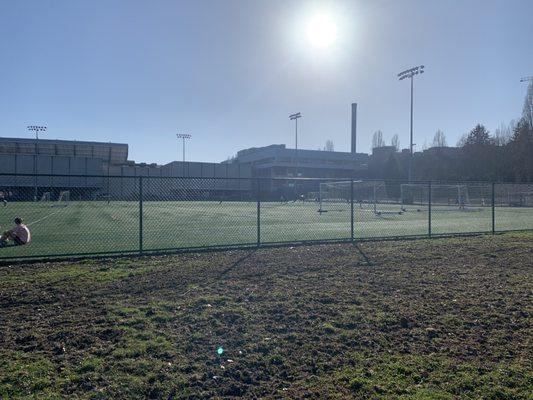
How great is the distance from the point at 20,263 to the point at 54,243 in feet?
12.3

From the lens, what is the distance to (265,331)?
5270 millimetres

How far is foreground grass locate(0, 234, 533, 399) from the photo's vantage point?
154 inches

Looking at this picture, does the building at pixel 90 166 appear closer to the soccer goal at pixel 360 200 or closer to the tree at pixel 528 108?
the soccer goal at pixel 360 200

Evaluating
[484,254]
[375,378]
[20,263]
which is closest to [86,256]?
[20,263]

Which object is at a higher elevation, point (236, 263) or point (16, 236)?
point (16, 236)

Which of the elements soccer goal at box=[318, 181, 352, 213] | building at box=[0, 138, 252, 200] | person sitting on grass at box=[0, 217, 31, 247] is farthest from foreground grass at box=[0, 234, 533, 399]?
building at box=[0, 138, 252, 200]

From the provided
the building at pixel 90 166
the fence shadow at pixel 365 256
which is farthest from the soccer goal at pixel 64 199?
the fence shadow at pixel 365 256

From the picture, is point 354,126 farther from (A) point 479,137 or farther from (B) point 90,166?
(B) point 90,166

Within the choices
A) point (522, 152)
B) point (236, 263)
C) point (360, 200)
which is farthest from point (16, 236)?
point (522, 152)

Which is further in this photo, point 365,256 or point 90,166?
point 90,166

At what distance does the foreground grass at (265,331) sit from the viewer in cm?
391

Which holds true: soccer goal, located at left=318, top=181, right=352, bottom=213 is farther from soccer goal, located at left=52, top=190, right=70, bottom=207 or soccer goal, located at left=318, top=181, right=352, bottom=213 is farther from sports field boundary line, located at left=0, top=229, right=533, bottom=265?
soccer goal, located at left=52, top=190, right=70, bottom=207

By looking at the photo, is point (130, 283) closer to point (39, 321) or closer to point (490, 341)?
point (39, 321)

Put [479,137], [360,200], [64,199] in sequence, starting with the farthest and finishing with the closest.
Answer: [479,137] → [64,199] → [360,200]
